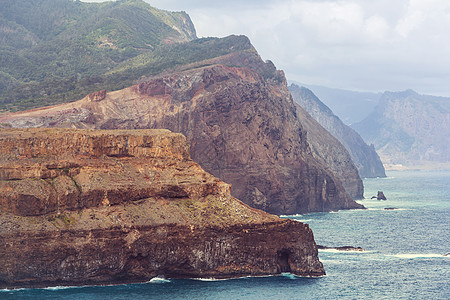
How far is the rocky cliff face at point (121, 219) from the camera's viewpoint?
7019 cm

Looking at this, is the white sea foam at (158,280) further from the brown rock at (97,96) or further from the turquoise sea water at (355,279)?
the brown rock at (97,96)

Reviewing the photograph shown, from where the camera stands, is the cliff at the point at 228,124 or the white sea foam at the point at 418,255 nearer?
the white sea foam at the point at 418,255

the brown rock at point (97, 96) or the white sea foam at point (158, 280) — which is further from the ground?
the brown rock at point (97, 96)

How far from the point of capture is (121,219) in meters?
Result: 73.9

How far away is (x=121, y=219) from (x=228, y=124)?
68635 millimetres

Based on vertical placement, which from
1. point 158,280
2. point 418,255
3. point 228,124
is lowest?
point 158,280

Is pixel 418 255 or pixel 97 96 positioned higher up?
pixel 97 96

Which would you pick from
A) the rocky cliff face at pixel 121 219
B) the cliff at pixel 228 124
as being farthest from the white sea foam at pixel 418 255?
the cliff at pixel 228 124

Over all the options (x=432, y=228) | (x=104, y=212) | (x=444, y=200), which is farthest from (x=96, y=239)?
(x=444, y=200)

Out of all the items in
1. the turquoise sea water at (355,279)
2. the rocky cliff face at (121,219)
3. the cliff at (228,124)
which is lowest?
the turquoise sea water at (355,279)

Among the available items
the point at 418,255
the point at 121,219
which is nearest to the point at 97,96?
the point at 418,255

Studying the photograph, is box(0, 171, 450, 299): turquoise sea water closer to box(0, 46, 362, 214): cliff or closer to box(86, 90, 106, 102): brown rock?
box(0, 46, 362, 214): cliff

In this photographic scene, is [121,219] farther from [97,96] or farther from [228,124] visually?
[97,96]

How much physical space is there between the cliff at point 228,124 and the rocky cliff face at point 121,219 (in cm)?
5063
